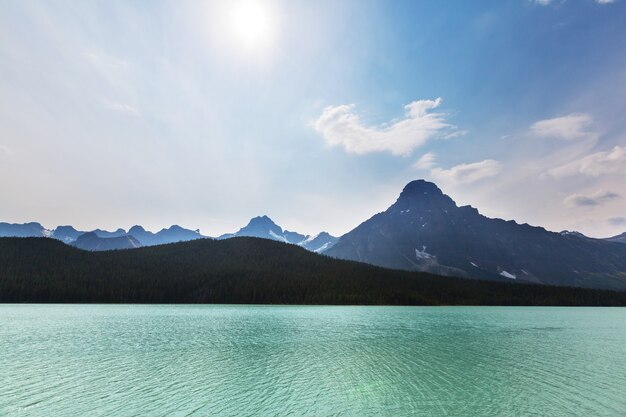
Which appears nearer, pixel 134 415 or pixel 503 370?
pixel 134 415

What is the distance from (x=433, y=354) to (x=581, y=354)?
24051 millimetres

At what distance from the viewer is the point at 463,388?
113ft

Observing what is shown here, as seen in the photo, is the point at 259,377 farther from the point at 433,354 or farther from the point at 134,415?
the point at 433,354

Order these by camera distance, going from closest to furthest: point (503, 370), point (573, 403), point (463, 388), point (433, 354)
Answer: point (573, 403) → point (463, 388) → point (503, 370) → point (433, 354)

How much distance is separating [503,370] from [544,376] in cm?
429

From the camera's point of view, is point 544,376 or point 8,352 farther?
point 8,352

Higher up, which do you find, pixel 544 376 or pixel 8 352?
pixel 8 352

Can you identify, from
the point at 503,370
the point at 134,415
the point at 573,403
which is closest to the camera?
the point at 134,415

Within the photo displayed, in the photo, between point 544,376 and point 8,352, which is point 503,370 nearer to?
point 544,376

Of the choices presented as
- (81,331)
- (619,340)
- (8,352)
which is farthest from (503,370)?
(81,331)

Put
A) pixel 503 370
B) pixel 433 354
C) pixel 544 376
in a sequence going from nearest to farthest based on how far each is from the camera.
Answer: pixel 544 376, pixel 503 370, pixel 433 354

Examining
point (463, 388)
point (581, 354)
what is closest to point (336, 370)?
point (463, 388)

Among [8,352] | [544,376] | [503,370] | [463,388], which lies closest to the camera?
[463,388]

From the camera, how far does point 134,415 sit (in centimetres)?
2594
